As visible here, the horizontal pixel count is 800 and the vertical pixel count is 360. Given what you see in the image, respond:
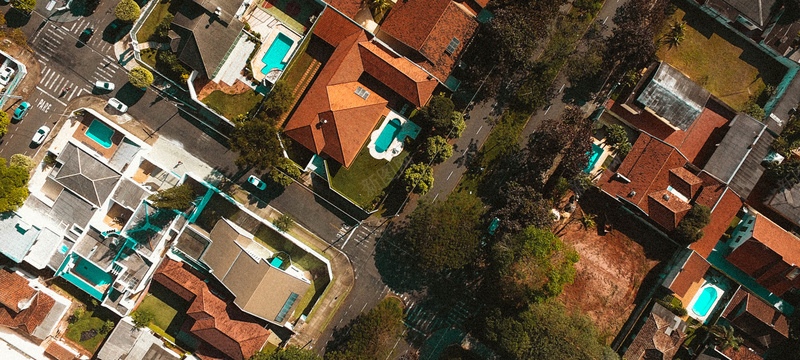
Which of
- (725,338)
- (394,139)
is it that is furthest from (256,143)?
(725,338)

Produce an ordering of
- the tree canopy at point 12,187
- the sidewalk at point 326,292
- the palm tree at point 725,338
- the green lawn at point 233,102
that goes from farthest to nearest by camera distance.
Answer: the sidewalk at point 326,292 < the palm tree at point 725,338 < the green lawn at point 233,102 < the tree canopy at point 12,187

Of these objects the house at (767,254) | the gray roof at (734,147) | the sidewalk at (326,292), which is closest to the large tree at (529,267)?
the sidewalk at (326,292)

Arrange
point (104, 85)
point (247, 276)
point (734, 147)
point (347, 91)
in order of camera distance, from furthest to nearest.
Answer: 1. point (734, 147)
2. point (104, 85)
3. point (347, 91)
4. point (247, 276)

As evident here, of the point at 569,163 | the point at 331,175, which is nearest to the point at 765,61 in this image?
the point at 569,163

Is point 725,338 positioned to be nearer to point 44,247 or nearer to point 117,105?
point 117,105

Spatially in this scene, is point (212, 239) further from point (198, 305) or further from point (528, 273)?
point (528, 273)

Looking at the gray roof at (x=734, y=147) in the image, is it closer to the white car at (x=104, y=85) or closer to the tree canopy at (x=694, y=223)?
the tree canopy at (x=694, y=223)
